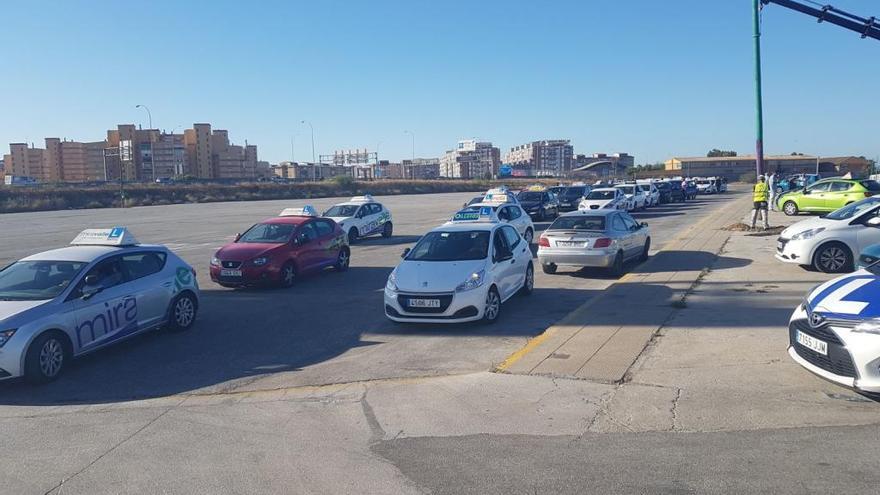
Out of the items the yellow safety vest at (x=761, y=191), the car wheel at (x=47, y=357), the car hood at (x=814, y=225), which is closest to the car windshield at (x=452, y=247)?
the car wheel at (x=47, y=357)

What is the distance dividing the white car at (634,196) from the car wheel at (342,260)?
2126 centimetres

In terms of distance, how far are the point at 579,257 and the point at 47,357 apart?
9.95 m

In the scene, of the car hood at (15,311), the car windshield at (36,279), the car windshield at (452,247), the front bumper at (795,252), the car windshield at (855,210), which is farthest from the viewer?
the car windshield at (855,210)

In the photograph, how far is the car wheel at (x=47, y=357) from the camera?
26.1 ft

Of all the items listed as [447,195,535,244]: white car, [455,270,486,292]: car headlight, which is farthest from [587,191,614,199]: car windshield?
[455,270,486,292]: car headlight

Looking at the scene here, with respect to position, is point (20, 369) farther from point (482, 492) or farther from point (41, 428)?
point (482, 492)

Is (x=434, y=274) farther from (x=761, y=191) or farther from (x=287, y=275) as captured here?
(x=761, y=191)

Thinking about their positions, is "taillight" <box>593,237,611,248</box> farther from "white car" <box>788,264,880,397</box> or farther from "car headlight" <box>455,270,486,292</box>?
"white car" <box>788,264,880,397</box>

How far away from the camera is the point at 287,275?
591 inches

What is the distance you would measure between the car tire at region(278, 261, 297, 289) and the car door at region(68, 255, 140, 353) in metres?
5.06

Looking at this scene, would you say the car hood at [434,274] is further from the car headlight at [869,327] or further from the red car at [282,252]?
the car headlight at [869,327]

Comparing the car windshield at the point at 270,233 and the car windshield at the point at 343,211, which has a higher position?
the car windshield at the point at 343,211

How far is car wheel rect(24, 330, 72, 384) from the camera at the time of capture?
7.97m

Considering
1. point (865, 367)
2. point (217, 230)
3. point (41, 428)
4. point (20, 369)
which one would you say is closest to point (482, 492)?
point (865, 367)
